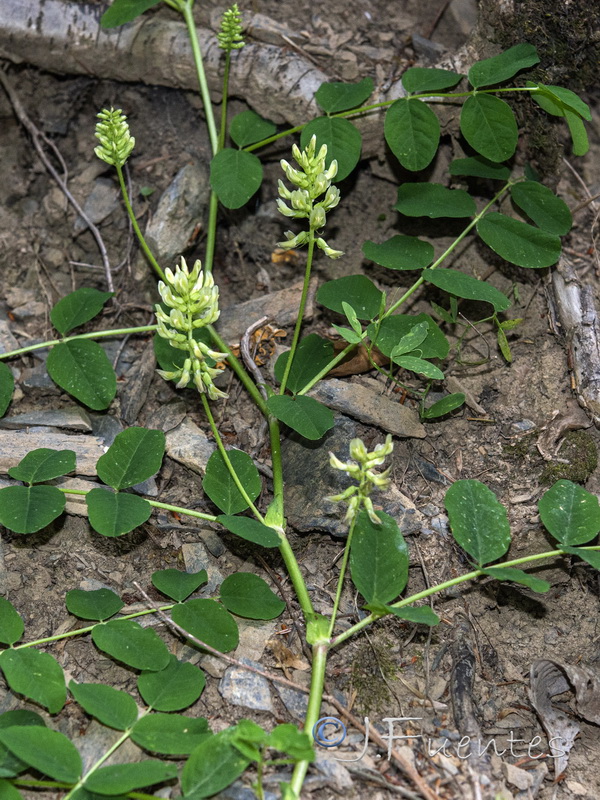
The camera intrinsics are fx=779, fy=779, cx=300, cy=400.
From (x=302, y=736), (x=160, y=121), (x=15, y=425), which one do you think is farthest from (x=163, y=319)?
(x=160, y=121)

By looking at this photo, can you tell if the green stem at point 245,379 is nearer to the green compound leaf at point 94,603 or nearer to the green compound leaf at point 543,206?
the green compound leaf at point 94,603

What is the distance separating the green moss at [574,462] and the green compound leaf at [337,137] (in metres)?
1.51

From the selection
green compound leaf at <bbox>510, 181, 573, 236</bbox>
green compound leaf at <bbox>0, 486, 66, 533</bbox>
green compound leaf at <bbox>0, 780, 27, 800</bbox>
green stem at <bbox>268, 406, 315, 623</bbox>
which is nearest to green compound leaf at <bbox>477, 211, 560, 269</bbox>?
green compound leaf at <bbox>510, 181, 573, 236</bbox>

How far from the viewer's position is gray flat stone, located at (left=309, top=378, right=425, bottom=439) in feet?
10.5

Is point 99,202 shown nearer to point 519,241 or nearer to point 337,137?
point 337,137

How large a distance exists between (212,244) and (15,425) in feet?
3.96

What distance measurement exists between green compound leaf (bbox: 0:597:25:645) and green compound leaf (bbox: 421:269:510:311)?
6.63 feet

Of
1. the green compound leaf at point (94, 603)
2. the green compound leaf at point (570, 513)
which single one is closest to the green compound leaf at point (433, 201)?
the green compound leaf at point (570, 513)

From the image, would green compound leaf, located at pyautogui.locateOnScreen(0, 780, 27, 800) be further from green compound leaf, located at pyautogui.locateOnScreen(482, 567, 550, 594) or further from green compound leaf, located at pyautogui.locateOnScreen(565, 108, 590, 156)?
green compound leaf, located at pyautogui.locateOnScreen(565, 108, 590, 156)

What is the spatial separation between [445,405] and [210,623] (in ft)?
4.19

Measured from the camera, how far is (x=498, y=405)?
330 cm

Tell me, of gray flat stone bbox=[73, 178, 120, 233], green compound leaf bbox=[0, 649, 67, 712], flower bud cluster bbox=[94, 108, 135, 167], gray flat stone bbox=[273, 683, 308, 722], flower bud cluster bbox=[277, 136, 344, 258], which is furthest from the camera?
gray flat stone bbox=[73, 178, 120, 233]

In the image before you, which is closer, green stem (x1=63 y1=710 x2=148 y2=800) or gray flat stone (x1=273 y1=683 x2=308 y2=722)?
green stem (x1=63 y1=710 x2=148 y2=800)

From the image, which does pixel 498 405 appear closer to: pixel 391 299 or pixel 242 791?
pixel 391 299
